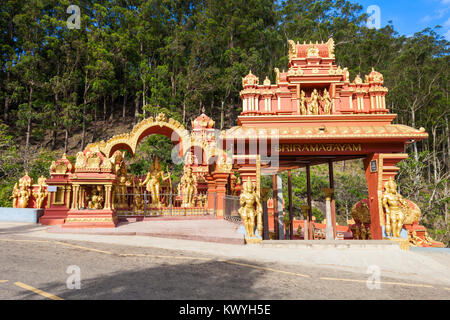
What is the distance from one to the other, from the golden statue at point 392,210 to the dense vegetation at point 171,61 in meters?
17.2

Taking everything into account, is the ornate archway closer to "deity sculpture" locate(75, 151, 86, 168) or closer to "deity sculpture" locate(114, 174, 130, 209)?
"deity sculpture" locate(114, 174, 130, 209)

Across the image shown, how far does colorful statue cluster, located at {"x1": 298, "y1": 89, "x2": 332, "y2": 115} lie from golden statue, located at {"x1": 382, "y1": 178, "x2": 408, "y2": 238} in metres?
3.56

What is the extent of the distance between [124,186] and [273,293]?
12.6 m

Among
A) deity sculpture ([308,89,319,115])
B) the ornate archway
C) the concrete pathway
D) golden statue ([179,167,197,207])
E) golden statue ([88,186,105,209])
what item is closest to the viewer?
the concrete pathway

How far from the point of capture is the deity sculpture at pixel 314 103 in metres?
10.5

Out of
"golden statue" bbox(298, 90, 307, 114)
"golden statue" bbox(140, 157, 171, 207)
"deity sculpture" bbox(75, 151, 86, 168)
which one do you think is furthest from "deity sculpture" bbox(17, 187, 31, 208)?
"golden statue" bbox(298, 90, 307, 114)

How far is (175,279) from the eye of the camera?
15.8 feet

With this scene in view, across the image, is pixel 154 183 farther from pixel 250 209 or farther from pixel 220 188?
pixel 250 209

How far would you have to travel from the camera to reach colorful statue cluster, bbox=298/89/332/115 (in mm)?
10461

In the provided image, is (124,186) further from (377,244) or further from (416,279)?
(416,279)

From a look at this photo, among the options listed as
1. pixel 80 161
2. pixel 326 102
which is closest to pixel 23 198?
pixel 80 161

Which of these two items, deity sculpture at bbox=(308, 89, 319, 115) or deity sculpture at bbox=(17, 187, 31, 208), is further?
deity sculpture at bbox=(17, 187, 31, 208)

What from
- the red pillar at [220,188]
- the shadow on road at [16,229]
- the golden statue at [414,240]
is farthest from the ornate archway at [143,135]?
the golden statue at [414,240]

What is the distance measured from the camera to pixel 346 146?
948 cm
